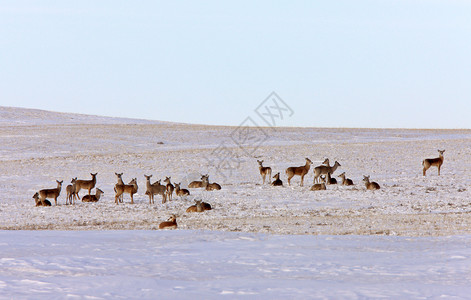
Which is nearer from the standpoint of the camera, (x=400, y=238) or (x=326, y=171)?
(x=400, y=238)

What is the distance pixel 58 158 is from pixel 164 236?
25748 millimetres

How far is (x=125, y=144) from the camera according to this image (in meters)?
47.1

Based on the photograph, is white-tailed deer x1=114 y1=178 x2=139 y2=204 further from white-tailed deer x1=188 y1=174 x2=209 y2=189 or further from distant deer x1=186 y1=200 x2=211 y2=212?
white-tailed deer x1=188 y1=174 x2=209 y2=189

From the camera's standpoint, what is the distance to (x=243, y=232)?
46.4ft

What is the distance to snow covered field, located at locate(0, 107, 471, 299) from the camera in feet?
28.5

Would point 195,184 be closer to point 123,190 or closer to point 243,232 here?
point 123,190

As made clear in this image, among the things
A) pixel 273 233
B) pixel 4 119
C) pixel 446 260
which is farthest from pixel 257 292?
pixel 4 119

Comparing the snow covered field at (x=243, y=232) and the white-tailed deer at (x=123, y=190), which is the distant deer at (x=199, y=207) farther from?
the white-tailed deer at (x=123, y=190)

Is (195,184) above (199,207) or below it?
above

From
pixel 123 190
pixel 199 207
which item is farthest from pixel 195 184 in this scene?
pixel 199 207

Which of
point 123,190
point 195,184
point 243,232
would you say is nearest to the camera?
point 243,232

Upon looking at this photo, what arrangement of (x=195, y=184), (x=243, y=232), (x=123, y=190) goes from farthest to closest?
(x=195, y=184) → (x=123, y=190) → (x=243, y=232)

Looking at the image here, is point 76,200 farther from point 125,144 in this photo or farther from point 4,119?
point 4,119

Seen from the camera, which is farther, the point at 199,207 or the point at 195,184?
the point at 195,184
